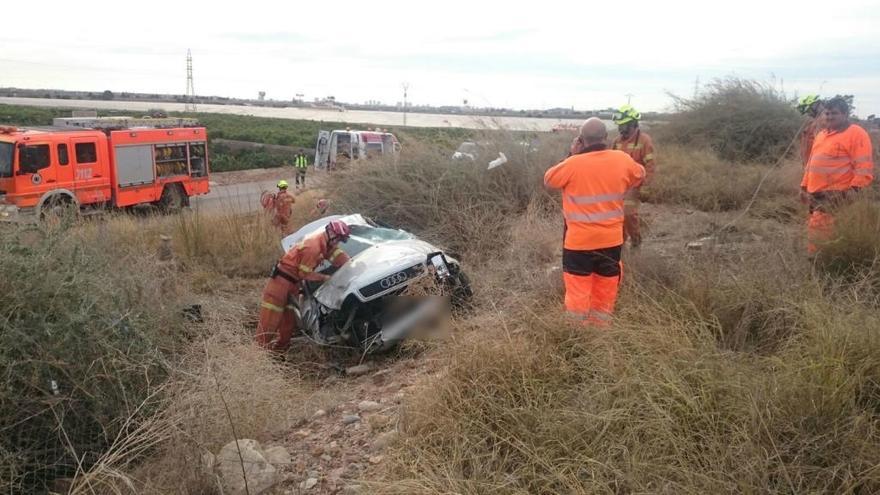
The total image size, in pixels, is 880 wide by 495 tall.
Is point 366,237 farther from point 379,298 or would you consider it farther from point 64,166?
point 64,166

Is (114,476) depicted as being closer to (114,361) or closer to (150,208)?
(114,361)

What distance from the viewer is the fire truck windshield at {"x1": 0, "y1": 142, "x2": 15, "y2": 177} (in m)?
13.0

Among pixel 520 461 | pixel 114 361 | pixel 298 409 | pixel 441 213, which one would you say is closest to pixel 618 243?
pixel 520 461

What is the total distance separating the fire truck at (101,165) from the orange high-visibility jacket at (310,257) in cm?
679

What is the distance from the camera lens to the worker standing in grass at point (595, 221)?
4215 millimetres

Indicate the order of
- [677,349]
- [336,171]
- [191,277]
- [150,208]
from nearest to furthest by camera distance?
[677,349] < [191,277] < [336,171] < [150,208]

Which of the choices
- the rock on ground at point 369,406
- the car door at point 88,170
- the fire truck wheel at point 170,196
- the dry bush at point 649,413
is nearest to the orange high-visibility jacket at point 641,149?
the dry bush at point 649,413

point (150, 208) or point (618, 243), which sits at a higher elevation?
point (618, 243)

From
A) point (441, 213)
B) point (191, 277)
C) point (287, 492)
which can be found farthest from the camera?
point (441, 213)

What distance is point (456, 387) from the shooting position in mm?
3174

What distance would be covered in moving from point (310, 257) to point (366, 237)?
3.03 feet

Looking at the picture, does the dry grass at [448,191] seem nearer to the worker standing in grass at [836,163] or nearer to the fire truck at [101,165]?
the worker standing in grass at [836,163]

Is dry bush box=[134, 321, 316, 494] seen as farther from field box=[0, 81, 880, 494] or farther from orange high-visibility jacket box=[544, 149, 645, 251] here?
orange high-visibility jacket box=[544, 149, 645, 251]

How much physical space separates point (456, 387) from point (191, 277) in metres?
5.81
